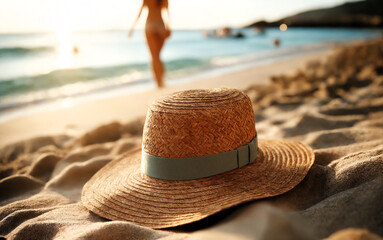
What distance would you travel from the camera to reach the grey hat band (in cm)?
153

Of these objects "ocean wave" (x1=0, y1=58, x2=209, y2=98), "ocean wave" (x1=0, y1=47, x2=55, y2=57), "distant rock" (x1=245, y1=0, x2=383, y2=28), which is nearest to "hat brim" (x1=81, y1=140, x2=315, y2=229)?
"ocean wave" (x1=0, y1=58, x2=209, y2=98)

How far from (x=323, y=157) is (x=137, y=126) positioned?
6.59 ft

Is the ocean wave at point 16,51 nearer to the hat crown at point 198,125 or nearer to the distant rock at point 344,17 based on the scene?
the hat crown at point 198,125

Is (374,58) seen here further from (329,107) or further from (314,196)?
(314,196)

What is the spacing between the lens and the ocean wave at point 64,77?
269 inches

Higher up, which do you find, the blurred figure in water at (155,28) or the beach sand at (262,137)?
the blurred figure in water at (155,28)

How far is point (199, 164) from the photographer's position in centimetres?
153

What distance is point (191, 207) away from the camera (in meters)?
1.41

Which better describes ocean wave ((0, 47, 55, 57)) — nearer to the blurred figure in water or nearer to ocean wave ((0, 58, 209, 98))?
ocean wave ((0, 58, 209, 98))

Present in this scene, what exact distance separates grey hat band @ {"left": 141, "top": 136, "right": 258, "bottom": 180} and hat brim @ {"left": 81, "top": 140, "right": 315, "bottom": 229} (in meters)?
0.03

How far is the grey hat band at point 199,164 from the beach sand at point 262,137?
235mm

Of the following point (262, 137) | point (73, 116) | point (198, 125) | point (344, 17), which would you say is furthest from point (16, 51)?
point (344, 17)

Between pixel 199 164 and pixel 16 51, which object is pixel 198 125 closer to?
pixel 199 164

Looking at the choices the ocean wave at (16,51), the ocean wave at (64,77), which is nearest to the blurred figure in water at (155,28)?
the ocean wave at (64,77)
